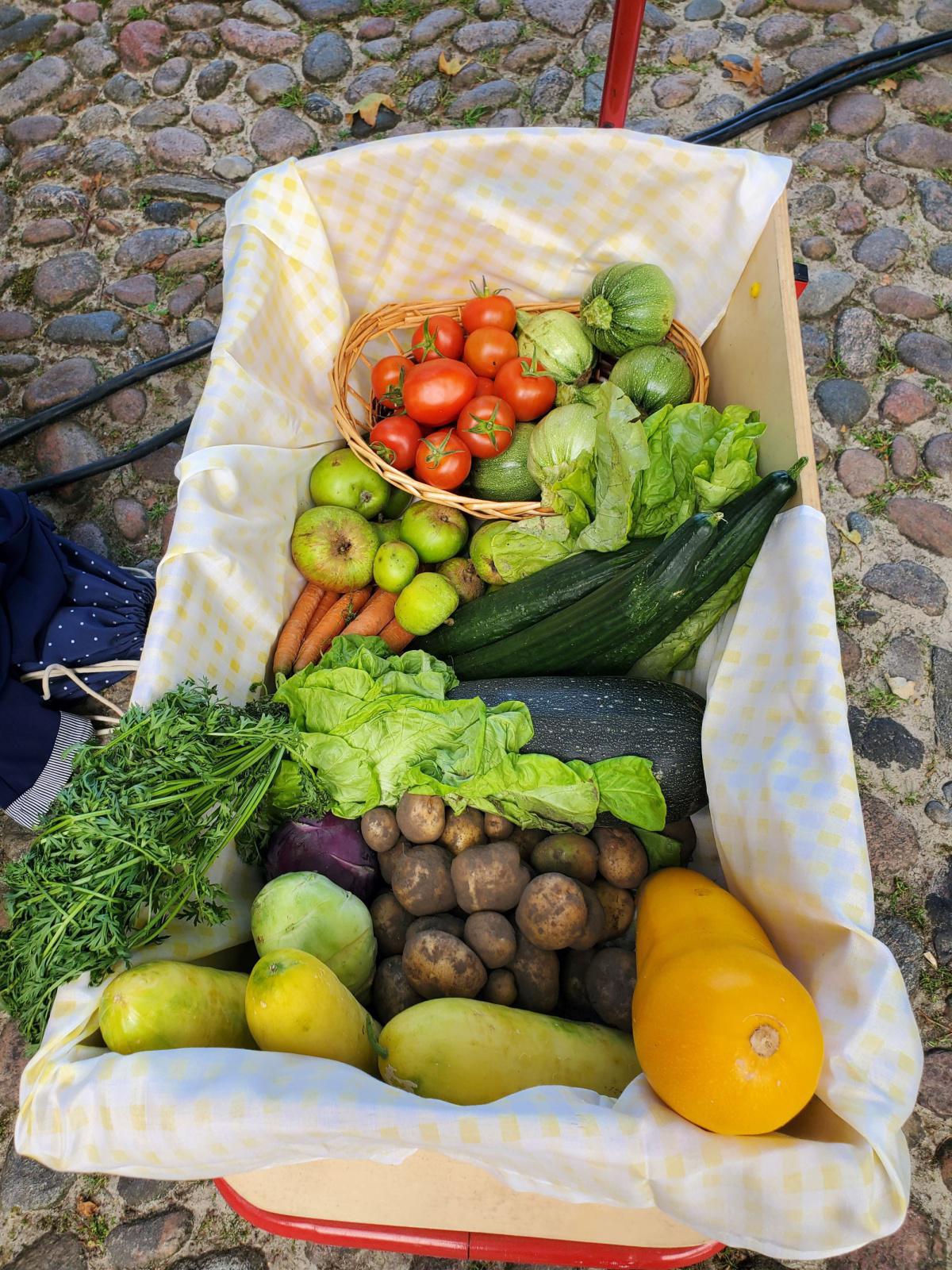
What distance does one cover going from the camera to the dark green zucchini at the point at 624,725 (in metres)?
1.81

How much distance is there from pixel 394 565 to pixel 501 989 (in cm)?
106

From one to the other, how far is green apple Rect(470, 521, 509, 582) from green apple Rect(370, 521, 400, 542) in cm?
24

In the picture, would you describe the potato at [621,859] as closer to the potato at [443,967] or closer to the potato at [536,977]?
the potato at [536,977]

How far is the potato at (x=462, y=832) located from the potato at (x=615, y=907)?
270mm

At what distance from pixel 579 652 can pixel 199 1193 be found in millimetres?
1617

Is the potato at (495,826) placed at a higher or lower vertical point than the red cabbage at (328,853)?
higher

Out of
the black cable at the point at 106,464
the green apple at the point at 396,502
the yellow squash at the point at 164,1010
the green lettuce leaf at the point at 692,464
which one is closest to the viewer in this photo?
the yellow squash at the point at 164,1010

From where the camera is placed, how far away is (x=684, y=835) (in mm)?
1901

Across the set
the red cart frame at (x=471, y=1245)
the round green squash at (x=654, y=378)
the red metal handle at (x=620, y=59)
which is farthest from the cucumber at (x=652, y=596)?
the red metal handle at (x=620, y=59)

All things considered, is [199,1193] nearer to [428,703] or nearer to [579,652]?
[428,703]

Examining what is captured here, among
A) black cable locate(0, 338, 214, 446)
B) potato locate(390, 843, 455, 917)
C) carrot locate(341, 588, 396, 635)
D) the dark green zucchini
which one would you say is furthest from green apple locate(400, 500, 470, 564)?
black cable locate(0, 338, 214, 446)

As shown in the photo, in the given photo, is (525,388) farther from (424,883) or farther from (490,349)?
(424,883)

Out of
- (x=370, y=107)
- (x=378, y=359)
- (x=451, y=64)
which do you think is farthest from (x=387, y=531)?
(x=451, y=64)

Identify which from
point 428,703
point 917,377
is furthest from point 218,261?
point 917,377
